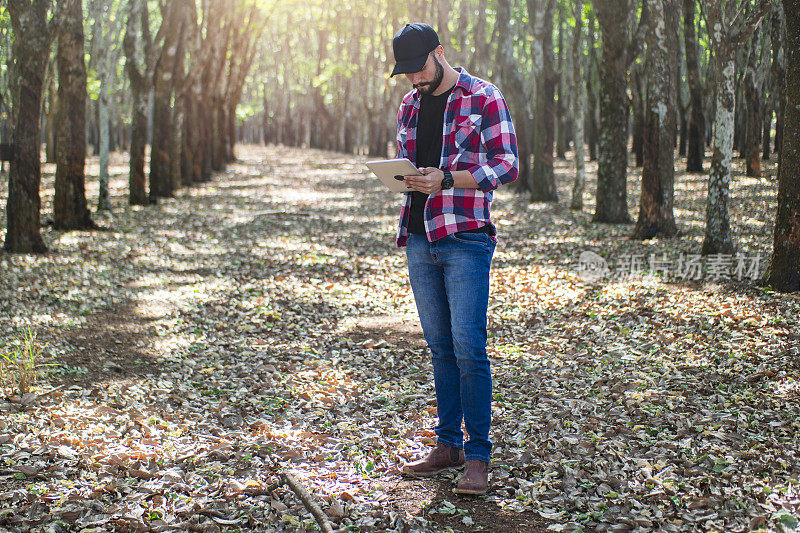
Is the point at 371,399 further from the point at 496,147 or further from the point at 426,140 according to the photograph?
the point at 496,147

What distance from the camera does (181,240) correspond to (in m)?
14.5

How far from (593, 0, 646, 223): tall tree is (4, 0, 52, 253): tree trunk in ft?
30.8

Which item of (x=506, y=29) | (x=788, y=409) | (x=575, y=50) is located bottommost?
(x=788, y=409)

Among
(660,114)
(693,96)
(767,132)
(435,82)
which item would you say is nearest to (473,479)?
(435,82)

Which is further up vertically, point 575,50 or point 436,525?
point 575,50

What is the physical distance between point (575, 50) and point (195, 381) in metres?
13.6

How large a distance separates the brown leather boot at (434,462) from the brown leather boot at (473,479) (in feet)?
0.92

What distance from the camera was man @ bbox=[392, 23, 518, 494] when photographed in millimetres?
4059

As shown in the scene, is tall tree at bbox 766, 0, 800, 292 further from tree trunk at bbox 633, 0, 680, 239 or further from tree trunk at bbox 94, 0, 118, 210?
tree trunk at bbox 94, 0, 118, 210

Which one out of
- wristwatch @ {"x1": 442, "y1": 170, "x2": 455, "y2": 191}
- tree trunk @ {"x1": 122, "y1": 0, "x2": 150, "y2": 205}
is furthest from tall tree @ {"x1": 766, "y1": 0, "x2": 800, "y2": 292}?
tree trunk @ {"x1": 122, "y1": 0, "x2": 150, "y2": 205}

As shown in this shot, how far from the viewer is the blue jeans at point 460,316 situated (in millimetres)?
4094

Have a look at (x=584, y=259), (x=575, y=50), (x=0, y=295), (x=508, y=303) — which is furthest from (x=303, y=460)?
(x=575, y=50)

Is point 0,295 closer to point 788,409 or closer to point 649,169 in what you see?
point 788,409

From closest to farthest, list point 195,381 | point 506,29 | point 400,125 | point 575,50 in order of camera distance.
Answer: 1. point 400,125
2. point 195,381
3. point 575,50
4. point 506,29
